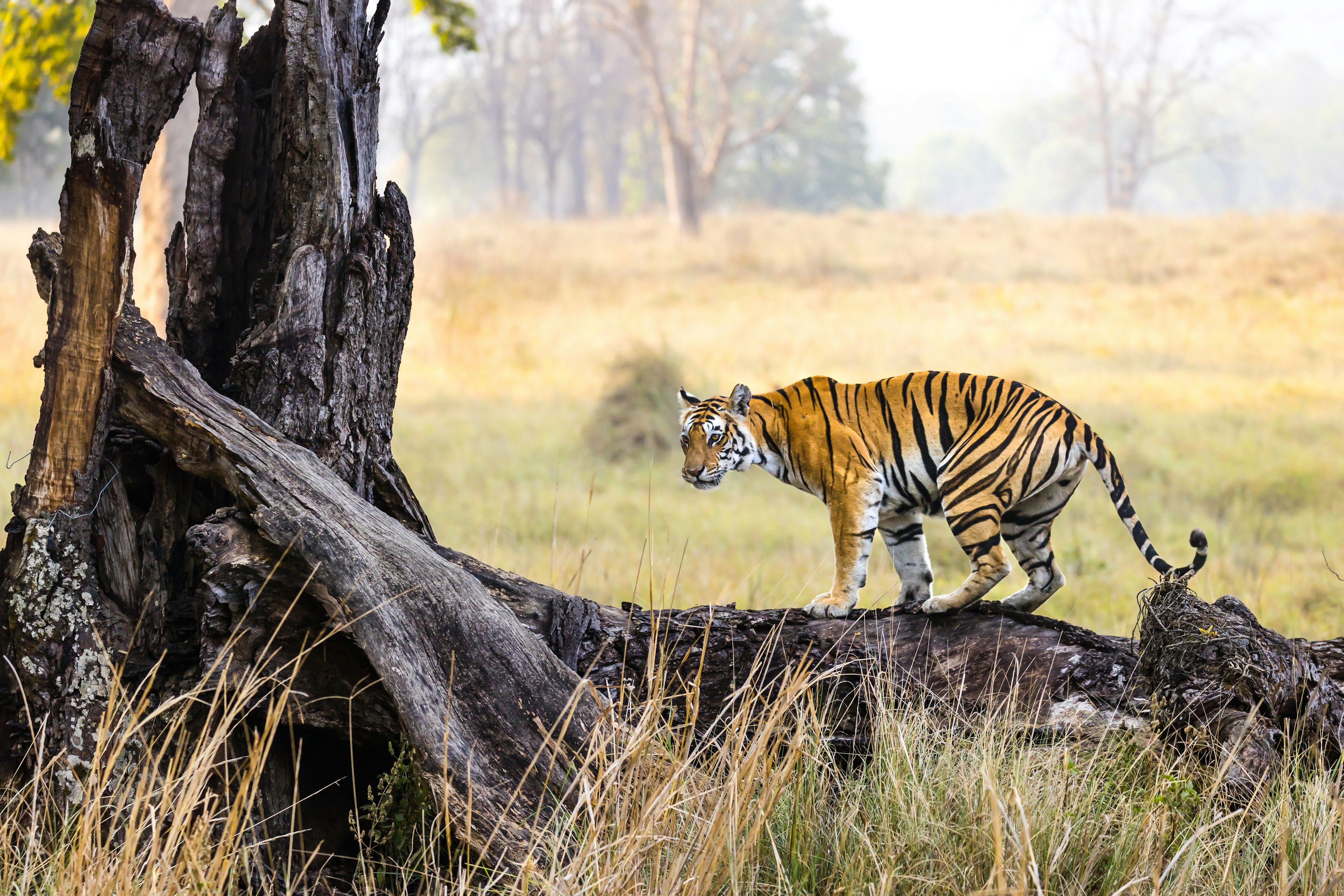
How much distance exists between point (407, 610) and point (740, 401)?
1.48 m

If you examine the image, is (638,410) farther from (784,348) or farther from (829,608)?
(829,608)

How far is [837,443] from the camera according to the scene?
382 cm

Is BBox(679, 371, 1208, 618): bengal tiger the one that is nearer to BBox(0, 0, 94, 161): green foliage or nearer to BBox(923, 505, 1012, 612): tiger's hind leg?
BBox(923, 505, 1012, 612): tiger's hind leg

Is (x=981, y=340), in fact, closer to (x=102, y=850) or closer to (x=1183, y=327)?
(x=1183, y=327)

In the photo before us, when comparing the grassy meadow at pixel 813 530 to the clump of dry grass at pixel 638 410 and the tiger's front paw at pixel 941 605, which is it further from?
the tiger's front paw at pixel 941 605

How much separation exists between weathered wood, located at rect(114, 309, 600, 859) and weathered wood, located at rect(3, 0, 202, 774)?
0.13 m

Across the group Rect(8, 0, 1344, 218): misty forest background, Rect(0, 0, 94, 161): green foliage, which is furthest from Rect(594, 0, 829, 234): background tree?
Rect(0, 0, 94, 161): green foliage

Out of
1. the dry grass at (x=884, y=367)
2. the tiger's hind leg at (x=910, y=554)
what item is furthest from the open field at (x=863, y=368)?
the tiger's hind leg at (x=910, y=554)

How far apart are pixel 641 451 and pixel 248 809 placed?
8.84 metres

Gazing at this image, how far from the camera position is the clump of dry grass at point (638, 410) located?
1127 centimetres

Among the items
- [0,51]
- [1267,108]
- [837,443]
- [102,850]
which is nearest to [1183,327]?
[837,443]

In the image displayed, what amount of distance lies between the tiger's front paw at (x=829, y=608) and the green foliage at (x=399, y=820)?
152 centimetres

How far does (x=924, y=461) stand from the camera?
3.81 m

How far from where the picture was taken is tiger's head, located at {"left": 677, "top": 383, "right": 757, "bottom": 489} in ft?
12.6
